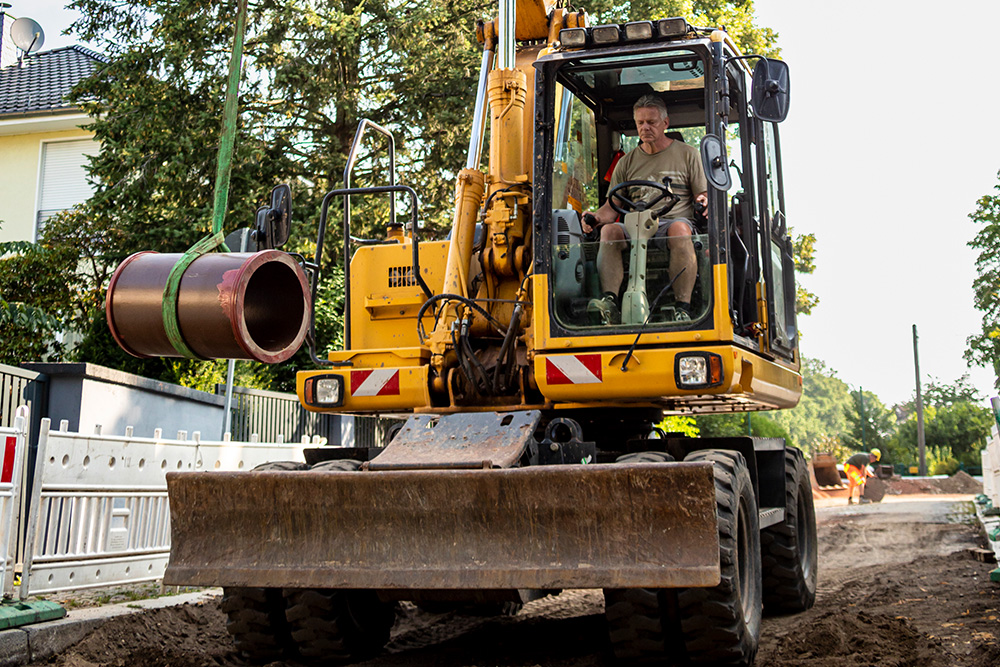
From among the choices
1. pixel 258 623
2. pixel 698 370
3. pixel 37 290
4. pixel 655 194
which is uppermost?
pixel 37 290

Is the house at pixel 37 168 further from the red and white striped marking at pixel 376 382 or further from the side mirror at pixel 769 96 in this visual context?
the side mirror at pixel 769 96

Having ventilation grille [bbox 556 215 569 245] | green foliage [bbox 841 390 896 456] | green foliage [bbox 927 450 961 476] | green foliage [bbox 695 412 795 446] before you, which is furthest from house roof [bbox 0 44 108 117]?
green foliage [bbox 841 390 896 456]

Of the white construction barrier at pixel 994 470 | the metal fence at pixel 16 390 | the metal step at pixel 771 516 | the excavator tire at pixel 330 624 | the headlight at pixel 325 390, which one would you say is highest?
the metal fence at pixel 16 390

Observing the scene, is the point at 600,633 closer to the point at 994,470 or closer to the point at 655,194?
the point at 655,194

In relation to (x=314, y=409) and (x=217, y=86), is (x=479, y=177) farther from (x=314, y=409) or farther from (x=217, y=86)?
(x=217, y=86)

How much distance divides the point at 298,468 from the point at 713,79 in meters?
3.06

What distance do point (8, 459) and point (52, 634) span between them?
3.49 ft

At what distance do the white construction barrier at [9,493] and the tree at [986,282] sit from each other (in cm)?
3511

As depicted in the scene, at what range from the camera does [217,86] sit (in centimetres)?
1673

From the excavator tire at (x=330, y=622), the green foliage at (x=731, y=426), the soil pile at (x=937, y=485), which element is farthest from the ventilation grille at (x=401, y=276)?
the soil pile at (x=937, y=485)

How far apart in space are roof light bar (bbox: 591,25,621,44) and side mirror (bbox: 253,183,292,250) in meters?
1.93

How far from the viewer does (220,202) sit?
4.50 meters

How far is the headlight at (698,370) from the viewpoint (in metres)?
4.98

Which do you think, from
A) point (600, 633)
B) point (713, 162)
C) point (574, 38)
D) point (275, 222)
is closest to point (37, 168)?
point (275, 222)
